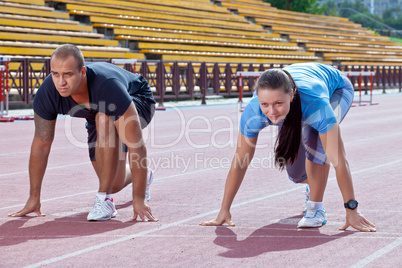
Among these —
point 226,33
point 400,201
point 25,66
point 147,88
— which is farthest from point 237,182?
point 226,33

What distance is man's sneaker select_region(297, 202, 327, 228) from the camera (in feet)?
16.1

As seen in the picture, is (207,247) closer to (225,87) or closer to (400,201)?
(400,201)

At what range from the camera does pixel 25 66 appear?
17.6 meters

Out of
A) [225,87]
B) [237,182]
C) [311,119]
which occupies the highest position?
[311,119]

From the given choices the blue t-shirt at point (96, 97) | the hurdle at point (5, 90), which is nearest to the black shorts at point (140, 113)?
the blue t-shirt at point (96, 97)

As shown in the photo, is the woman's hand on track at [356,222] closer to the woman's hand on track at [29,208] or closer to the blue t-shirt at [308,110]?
the blue t-shirt at [308,110]

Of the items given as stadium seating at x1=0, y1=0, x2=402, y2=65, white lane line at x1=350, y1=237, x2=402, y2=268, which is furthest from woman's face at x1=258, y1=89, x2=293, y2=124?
stadium seating at x1=0, y1=0, x2=402, y2=65

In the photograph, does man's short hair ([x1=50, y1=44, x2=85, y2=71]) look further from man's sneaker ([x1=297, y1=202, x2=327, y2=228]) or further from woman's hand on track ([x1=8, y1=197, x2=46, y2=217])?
man's sneaker ([x1=297, y1=202, x2=327, y2=228])

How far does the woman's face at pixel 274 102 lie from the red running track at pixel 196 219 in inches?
34.8

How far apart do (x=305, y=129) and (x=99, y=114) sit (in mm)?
1610

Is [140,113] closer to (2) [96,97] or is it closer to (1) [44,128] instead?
(2) [96,97]

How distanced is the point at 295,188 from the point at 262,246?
8.50 ft

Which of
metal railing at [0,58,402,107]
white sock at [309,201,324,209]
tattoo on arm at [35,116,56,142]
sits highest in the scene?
tattoo on arm at [35,116,56,142]

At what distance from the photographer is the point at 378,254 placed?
4.14 m
